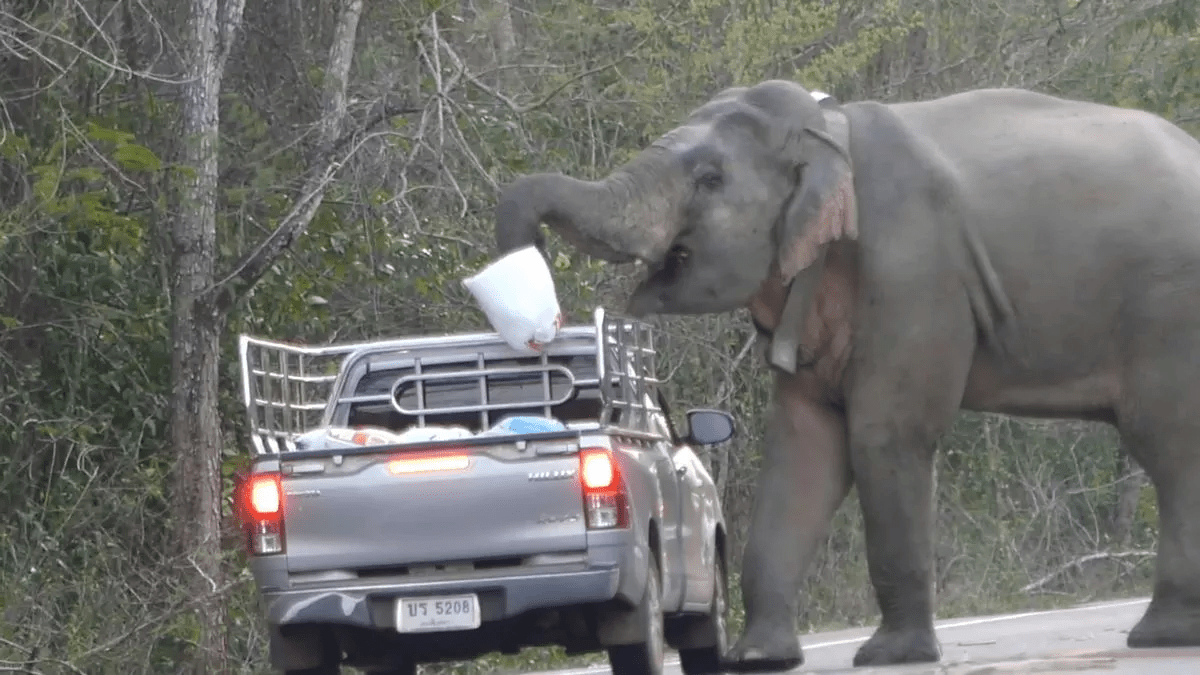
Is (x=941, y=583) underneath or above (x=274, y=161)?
underneath

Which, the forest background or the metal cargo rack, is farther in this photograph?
the forest background

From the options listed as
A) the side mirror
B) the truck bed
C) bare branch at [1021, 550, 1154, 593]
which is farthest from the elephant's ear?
bare branch at [1021, 550, 1154, 593]

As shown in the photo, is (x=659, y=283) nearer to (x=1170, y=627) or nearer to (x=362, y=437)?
(x=362, y=437)

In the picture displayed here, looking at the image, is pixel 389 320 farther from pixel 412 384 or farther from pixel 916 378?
pixel 916 378

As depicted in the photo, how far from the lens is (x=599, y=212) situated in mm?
8930

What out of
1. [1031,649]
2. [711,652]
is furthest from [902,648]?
[711,652]

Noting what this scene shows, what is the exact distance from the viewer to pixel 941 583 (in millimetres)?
22969

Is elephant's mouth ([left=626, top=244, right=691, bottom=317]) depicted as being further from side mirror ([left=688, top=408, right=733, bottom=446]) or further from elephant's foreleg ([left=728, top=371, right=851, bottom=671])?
side mirror ([left=688, top=408, right=733, bottom=446])

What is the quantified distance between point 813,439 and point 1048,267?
1.15 metres

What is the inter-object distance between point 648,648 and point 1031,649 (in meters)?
1.95

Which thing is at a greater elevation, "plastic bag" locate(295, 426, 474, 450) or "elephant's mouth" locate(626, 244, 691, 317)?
"elephant's mouth" locate(626, 244, 691, 317)

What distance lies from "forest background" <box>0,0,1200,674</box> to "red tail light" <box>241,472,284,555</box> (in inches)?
95.2

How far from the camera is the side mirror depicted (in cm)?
1198

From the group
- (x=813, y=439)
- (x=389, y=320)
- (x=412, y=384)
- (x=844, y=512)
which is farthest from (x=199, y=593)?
(x=844, y=512)
